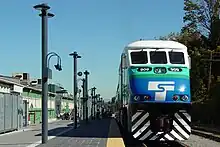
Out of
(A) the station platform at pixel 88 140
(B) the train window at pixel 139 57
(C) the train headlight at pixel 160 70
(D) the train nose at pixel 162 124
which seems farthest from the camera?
(B) the train window at pixel 139 57

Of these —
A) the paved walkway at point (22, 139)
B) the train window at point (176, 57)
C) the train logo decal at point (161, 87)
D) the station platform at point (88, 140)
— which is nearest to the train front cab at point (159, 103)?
the train logo decal at point (161, 87)

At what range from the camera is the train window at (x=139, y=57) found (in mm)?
19797

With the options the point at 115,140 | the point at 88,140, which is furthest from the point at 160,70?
the point at 88,140

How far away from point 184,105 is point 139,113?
6.30 ft

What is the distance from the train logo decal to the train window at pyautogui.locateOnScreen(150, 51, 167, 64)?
1.09 metres

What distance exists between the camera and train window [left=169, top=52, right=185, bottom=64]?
65.2 feet

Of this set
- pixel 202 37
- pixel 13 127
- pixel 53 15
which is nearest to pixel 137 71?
pixel 53 15

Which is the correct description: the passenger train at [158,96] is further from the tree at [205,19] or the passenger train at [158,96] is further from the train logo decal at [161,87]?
the tree at [205,19]

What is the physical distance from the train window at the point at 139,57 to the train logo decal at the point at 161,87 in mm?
1206

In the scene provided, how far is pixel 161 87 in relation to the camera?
19.1 m

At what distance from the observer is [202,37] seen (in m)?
66.1

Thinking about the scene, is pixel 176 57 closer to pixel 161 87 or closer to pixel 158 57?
pixel 158 57

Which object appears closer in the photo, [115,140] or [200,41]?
[115,140]

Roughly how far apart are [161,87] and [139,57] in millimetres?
1754
